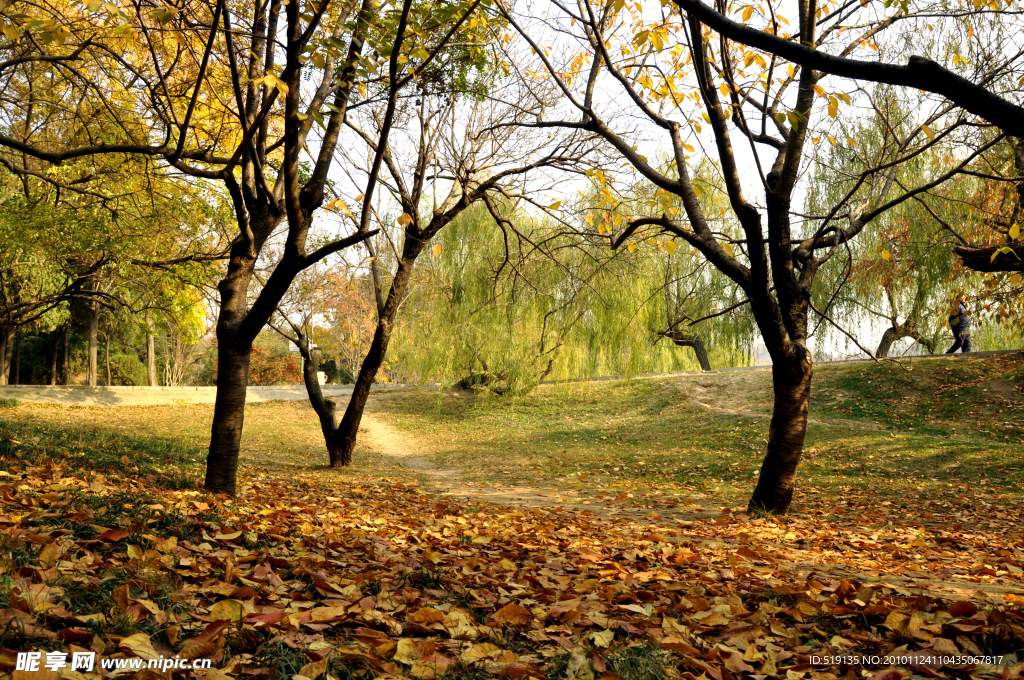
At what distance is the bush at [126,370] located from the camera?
1048 inches

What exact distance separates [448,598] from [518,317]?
1472 centimetres

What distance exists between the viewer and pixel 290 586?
2588 mm

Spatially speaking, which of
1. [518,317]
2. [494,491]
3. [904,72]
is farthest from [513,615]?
[518,317]

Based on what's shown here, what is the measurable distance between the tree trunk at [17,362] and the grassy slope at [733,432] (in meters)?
15.6

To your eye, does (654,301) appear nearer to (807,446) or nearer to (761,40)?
(807,446)

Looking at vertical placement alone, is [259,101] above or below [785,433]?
above

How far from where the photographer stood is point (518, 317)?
17.3 m

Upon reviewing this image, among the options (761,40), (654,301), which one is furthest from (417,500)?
(654,301)

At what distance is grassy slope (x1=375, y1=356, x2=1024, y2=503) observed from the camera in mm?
9055

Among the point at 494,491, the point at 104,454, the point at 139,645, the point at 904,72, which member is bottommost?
the point at 494,491

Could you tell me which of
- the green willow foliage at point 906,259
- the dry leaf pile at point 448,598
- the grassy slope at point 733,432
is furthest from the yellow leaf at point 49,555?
the green willow foliage at point 906,259

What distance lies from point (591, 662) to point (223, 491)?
4.35 m

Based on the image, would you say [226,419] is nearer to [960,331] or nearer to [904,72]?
[904,72]

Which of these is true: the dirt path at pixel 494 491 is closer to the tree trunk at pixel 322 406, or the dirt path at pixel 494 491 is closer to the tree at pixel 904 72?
the tree trunk at pixel 322 406
